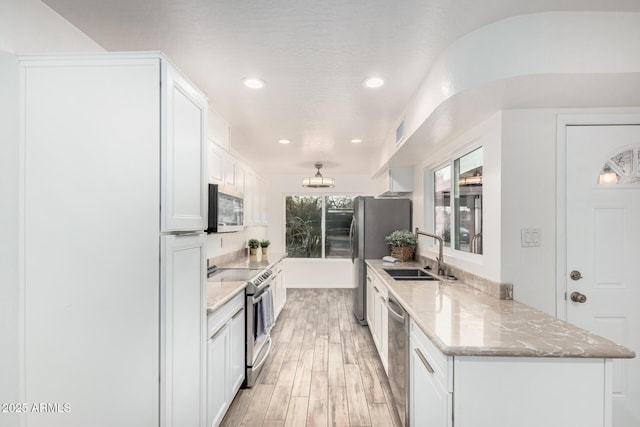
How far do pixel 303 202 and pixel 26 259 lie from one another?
18.3 feet

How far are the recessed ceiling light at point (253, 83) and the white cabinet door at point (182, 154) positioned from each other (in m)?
0.51

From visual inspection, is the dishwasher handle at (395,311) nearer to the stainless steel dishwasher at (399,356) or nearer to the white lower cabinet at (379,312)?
the stainless steel dishwasher at (399,356)

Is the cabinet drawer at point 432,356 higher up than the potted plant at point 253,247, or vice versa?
the potted plant at point 253,247

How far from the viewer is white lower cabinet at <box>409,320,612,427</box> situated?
4.03 feet

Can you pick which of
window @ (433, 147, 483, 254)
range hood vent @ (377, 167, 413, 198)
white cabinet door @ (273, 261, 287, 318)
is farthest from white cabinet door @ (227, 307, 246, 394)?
range hood vent @ (377, 167, 413, 198)

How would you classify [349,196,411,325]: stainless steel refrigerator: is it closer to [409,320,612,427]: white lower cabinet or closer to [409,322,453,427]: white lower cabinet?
[409,322,453,427]: white lower cabinet

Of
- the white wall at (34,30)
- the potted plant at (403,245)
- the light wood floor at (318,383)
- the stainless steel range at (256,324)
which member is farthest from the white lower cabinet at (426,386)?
the white wall at (34,30)

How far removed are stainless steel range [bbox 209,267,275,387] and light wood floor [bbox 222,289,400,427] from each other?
0.16 metres

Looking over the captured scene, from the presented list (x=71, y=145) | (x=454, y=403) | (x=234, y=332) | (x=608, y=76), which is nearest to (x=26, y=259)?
(x=71, y=145)

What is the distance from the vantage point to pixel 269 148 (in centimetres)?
427

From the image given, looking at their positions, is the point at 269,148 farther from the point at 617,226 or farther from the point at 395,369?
the point at 617,226

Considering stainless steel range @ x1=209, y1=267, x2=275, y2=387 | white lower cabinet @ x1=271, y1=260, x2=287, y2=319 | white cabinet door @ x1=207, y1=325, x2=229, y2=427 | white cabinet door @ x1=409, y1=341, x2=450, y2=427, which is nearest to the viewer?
white cabinet door @ x1=409, y1=341, x2=450, y2=427

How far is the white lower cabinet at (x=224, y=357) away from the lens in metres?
1.89

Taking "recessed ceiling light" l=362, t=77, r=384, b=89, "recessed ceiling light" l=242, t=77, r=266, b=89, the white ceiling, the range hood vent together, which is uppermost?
the white ceiling
